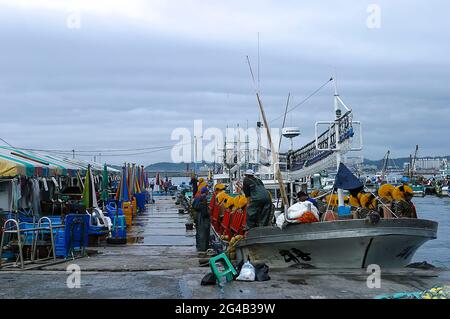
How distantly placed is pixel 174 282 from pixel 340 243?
3.36m

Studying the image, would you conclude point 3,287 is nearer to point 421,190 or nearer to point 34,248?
point 34,248

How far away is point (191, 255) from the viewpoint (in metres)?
12.8

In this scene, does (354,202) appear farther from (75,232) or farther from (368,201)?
(75,232)

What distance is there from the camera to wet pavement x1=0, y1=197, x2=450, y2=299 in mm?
7680

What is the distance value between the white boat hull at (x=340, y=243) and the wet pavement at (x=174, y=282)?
322 millimetres

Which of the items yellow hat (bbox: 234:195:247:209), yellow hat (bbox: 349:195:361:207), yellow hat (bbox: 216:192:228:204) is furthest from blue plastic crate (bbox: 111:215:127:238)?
yellow hat (bbox: 349:195:361:207)

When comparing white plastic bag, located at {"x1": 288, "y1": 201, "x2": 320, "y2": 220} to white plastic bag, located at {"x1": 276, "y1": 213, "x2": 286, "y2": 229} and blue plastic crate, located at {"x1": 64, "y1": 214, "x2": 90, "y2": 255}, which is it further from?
blue plastic crate, located at {"x1": 64, "y1": 214, "x2": 90, "y2": 255}

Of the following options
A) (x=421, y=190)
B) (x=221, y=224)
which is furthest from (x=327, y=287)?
(x=421, y=190)

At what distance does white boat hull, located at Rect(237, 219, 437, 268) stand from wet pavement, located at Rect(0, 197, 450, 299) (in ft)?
1.06

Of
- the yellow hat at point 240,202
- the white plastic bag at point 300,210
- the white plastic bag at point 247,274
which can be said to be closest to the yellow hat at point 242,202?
the yellow hat at point 240,202

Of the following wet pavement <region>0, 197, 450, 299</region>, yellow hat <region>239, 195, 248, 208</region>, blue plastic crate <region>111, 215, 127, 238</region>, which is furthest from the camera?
blue plastic crate <region>111, 215, 127, 238</region>

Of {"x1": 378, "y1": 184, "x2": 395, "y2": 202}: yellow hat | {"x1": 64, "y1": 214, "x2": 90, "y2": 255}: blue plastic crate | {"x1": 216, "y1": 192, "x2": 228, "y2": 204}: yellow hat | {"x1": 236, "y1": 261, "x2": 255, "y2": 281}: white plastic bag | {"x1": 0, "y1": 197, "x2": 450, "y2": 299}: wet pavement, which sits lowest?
{"x1": 0, "y1": 197, "x2": 450, "y2": 299}: wet pavement
